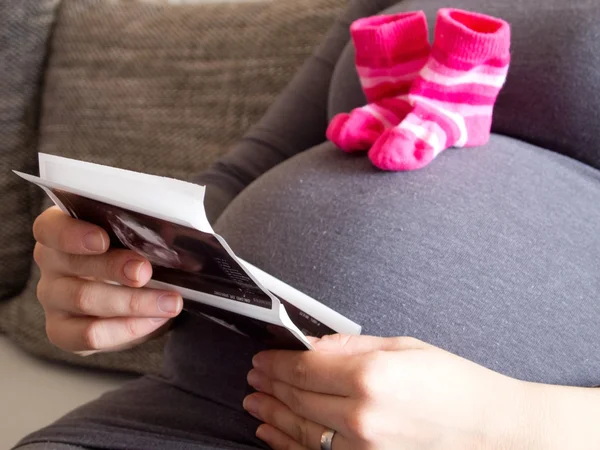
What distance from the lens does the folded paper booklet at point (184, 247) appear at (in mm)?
411

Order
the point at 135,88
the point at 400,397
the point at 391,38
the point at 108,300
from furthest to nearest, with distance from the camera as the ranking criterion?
the point at 135,88 → the point at 391,38 → the point at 108,300 → the point at 400,397

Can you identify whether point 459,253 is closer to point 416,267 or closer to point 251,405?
point 416,267

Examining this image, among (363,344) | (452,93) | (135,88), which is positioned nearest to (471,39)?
(452,93)

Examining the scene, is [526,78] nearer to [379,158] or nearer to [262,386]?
[379,158]

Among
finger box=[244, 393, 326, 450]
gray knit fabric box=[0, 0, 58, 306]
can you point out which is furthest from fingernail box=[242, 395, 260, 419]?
gray knit fabric box=[0, 0, 58, 306]

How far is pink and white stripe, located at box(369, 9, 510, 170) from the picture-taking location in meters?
0.61

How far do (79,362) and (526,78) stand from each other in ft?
2.94

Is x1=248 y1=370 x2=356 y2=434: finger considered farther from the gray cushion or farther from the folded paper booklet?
the gray cushion

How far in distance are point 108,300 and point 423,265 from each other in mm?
299

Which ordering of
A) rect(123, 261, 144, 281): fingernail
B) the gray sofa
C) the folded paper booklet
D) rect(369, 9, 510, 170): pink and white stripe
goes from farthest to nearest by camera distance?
the gray sofa → rect(369, 9, 510, 170): pink and white stripe → rect(123, 261, 144, 281): fingernail → the folded paper booklet

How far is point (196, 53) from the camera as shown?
118cm

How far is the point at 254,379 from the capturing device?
593mm

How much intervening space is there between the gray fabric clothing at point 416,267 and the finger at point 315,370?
7cm

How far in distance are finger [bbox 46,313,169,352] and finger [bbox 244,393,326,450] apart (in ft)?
0.41
